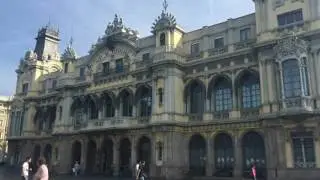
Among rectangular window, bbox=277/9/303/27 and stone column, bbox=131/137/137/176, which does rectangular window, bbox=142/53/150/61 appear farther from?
rectangular window, bbox=277/9/303/27

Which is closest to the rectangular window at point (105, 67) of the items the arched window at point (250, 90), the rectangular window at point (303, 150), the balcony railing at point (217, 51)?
the balcony railing at point (217, 51)

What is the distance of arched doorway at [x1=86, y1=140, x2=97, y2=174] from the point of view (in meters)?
44.8

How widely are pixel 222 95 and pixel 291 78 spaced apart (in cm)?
802

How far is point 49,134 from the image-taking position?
52.4 metres

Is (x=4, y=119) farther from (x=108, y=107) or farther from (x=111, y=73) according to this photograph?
(x=111, y=73)

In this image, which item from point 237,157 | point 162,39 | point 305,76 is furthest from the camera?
point 162,39

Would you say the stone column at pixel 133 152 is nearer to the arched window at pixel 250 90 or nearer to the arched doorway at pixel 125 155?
the arched doorway at pixel 125 155

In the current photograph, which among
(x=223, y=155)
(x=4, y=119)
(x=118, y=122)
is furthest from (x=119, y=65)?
(x=4, y=119)

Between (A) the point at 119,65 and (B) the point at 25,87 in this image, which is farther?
(B) the point at 25,87

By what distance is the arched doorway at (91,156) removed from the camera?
4479 cm

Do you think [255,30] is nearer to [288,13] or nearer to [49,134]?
[288,13]

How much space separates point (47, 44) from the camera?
63469 millimetres

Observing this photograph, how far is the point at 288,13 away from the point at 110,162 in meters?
26.4

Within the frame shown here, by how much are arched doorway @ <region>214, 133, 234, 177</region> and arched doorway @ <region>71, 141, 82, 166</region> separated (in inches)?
772
